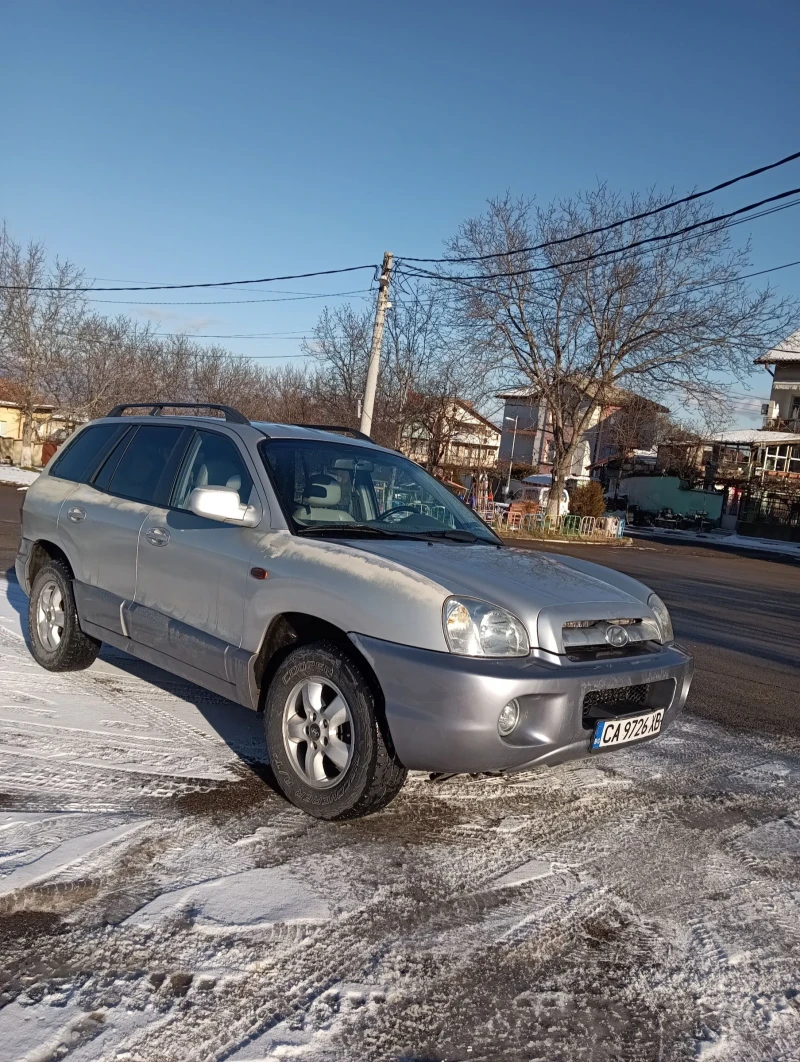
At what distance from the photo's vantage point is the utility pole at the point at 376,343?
21.2 meters

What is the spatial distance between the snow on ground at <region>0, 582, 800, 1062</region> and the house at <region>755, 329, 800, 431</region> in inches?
2152

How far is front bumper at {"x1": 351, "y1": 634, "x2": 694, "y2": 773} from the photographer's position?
3.43m

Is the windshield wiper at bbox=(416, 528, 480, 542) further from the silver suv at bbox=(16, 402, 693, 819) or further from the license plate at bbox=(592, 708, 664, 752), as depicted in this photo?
the license plate at bbox=(592, 708, 664, 752)

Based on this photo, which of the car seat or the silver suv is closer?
the silver suv

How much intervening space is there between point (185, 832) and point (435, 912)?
110cm

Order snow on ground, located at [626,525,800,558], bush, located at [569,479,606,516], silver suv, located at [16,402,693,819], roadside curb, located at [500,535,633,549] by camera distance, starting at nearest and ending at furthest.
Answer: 1. silver suv, located at [16,402,693,819]
2. roadside curb, located at [500,535,633,549]
3. bush, located at [569,479,606,516]
4. snow on ground, located at [626,525,800,558]

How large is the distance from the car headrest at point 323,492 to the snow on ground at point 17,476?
26.3 metres

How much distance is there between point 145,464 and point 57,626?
129 centimetres

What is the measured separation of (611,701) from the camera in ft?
12.7

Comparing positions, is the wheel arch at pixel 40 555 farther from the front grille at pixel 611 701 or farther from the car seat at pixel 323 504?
the front grille at pixel 611 701

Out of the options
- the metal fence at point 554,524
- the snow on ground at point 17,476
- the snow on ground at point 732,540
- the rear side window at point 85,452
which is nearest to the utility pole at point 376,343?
the metal fence at point 554,524

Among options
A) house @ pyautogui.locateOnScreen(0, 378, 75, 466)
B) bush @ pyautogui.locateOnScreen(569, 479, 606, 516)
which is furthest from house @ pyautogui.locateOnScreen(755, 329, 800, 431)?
house @ pyautogui.locateOnScreen(0, 378, 75, 466)

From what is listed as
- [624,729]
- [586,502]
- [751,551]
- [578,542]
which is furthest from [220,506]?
[751,551]

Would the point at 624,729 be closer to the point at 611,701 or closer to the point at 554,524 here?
the point at 611,701
